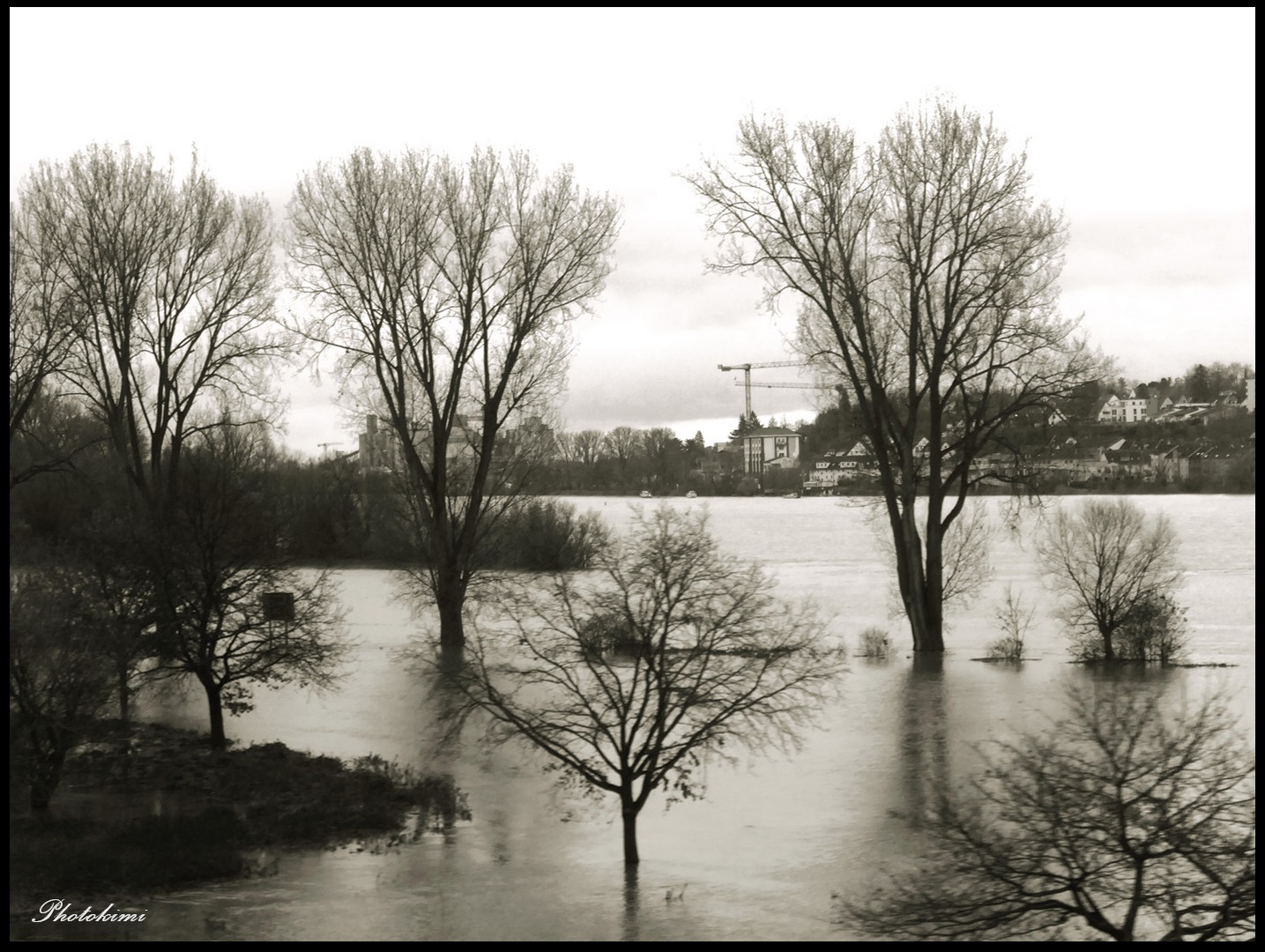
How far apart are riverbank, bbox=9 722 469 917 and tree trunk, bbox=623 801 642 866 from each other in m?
3.71

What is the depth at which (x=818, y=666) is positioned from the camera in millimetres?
18766

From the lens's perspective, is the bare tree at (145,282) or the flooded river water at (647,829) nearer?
the flooded river water at (647,829)

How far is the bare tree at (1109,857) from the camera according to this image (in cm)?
1102

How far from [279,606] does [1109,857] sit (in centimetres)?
1889

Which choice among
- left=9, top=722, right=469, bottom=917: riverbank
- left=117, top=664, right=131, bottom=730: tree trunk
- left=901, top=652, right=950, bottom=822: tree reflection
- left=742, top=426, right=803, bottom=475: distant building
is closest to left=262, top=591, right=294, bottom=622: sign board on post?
left=9, top=722, right=469, bottom=917: riverbank

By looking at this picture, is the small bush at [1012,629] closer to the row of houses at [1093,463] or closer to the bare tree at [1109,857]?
the row of houses at [1093,463]

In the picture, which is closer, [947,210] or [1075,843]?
[1075,843]

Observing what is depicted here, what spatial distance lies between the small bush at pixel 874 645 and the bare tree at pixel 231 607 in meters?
14.8

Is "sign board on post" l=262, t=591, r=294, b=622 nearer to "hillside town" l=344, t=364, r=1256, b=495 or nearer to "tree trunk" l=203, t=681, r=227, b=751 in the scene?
"tree trunk" l=203, t=681, r=227, b=751

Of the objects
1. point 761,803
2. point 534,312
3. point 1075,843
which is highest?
point 534,312

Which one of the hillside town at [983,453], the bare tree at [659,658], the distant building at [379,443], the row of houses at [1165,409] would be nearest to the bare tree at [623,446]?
the hillside town at [983,453]

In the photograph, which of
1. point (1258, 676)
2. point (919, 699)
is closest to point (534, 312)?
point (919, 699)

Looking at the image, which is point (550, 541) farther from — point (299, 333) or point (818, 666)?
point (818, 666)

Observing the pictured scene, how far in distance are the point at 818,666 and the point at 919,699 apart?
31.1 ft
